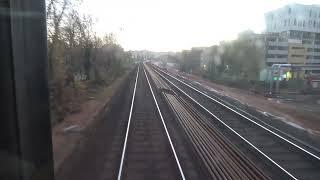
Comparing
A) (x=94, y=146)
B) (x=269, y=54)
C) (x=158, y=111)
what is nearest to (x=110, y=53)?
(x=158, y=111)

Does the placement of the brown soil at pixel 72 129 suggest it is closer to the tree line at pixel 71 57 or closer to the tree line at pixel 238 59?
the tree line at pixel 71 57

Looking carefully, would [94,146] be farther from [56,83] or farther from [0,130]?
[0,130]

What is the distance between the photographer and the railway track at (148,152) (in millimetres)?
9055

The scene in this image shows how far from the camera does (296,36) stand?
328 feet

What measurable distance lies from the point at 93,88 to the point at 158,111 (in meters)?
13.0

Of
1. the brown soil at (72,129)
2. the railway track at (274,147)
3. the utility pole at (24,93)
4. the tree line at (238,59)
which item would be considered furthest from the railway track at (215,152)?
the tree line at (238,59)

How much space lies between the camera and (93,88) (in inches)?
1232

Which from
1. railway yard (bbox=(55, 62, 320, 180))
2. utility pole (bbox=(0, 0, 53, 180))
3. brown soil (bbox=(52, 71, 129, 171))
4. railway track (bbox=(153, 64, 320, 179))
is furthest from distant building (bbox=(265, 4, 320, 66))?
utility pole (bbox=(0, 0, 53, 180))

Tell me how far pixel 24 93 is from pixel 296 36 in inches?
4144

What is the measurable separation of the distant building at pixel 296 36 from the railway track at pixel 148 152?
81.7m

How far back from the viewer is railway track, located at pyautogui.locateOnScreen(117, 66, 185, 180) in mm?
9055

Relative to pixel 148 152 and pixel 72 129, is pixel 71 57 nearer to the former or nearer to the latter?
pixel 72 129

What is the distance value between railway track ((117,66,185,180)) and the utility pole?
437 centimetres

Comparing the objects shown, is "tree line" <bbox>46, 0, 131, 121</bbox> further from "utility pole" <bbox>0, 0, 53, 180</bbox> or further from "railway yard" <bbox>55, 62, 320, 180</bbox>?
"utility pole" <bbox>0, 0, 53, 180</bbox>
